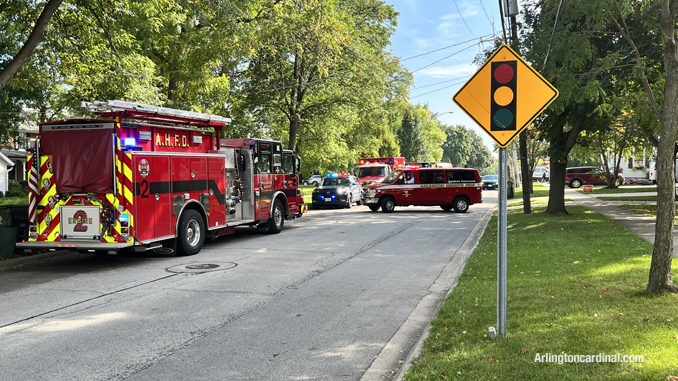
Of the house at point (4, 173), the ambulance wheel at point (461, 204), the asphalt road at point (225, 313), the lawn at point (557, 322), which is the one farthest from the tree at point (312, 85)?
the house at point (4, 173)

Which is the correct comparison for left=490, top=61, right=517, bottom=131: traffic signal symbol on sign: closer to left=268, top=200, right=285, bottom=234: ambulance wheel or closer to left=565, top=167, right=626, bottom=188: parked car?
left=268, top=200, right=285, bottom=234: ambulance wheel

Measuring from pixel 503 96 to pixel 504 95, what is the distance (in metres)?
0.01

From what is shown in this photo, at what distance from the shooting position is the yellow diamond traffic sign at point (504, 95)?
195 inches

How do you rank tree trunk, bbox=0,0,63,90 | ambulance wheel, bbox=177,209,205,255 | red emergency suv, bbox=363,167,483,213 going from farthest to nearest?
red emergency suv, bbox=363,167,483,213 < ambulance wheel, bbox=177,209,205,255 < tree trunk, bbox=0,0,63,90

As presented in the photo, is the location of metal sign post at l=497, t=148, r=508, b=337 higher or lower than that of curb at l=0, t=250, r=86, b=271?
Result: higher

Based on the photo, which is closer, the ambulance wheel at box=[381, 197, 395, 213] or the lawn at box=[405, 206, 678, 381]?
the lawn at box=[405, 206, 678, 381]

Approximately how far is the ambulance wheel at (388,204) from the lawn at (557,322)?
547 inches

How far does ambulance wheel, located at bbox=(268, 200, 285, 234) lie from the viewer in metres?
16.0

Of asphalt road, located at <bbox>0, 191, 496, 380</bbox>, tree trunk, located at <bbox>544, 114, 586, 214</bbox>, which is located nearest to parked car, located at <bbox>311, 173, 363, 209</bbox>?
tree trunk, located at <bbox>544, 114, 586, 214</bbox>

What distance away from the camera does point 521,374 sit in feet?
14.1

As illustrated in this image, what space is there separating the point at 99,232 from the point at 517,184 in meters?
53.8

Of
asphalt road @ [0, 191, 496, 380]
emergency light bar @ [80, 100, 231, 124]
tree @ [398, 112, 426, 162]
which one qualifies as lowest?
asphalt road @ [0, 191, 496, 380]

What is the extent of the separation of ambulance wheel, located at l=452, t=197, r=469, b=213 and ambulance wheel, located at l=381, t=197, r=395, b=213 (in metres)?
2.81

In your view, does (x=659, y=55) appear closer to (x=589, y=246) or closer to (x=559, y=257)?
(x=589, y=246)
